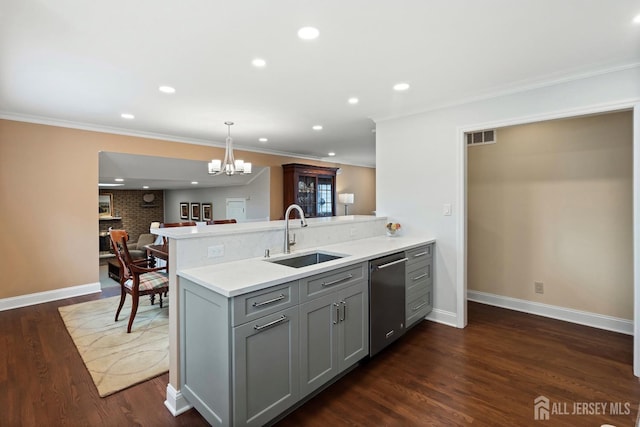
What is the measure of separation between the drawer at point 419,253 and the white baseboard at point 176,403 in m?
2.11

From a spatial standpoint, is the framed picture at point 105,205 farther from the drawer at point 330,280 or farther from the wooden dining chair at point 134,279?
the drawer at point 330,280

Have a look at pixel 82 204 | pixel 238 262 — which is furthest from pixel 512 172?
pixel 82 204

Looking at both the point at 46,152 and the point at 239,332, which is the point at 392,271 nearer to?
the point at 239,332

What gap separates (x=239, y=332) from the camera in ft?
5.27

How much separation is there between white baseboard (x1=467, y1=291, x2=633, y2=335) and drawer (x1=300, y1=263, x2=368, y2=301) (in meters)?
2.38

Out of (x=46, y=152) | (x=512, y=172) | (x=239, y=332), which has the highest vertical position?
(x=46, y=152)

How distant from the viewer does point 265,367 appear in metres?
1.72

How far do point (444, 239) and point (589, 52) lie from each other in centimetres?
193

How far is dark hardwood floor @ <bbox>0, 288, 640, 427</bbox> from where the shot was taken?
1.91 m

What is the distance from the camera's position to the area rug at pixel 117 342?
239cm

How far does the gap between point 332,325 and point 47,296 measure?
13.6ft

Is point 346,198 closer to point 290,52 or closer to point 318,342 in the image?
point 290,52
